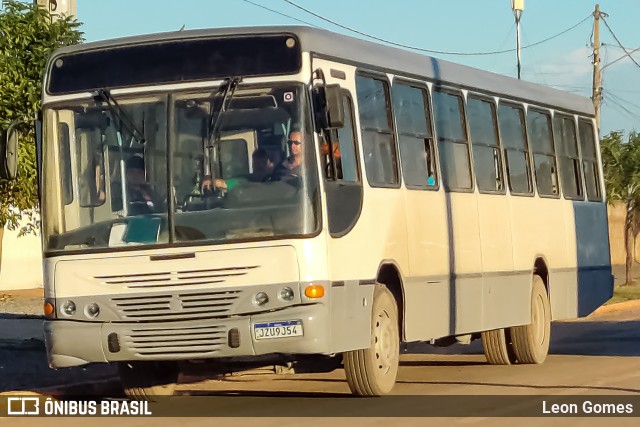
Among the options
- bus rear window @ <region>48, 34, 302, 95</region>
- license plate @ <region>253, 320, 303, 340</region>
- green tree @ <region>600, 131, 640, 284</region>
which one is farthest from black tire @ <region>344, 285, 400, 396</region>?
green tree @ <region>600, 131, 640, 284</region>

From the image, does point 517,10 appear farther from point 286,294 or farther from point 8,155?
point 286,294

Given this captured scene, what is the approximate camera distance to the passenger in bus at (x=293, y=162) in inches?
493

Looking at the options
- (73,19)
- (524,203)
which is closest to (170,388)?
(524,203)

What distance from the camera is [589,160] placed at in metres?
20.5

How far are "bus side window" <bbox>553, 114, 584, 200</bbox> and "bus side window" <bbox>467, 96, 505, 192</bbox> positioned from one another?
2179mm

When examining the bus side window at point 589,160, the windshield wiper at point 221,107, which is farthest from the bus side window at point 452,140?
the bus side window at point 589,160

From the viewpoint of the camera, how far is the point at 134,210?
1284 cm

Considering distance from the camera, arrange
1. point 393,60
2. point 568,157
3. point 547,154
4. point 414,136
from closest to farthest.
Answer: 1. point 393,60
2. point 414,136
3. point 547,154
4. point 568,157

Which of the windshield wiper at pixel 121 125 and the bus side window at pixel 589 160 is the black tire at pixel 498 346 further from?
the windshield wiper at pixel 121 125

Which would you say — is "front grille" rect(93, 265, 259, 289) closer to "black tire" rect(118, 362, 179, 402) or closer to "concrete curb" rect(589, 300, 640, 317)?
"black tire" rect(118, 362, 179, 402)

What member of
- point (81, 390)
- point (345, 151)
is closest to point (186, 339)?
point (345, 151)

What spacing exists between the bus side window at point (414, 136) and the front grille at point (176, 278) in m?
2.79

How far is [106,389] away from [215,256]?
375cm

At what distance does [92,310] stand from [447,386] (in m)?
3.86
